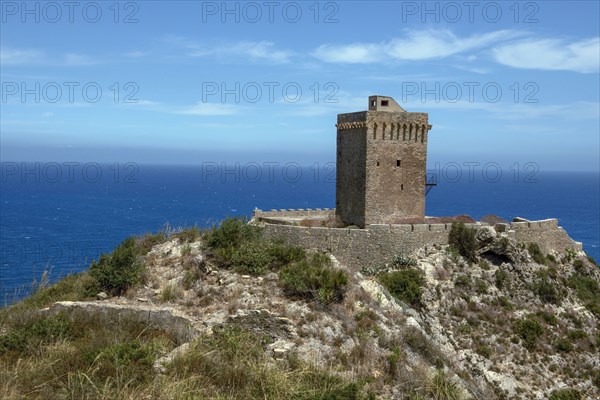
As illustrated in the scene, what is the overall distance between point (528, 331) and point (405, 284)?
5.88 meters

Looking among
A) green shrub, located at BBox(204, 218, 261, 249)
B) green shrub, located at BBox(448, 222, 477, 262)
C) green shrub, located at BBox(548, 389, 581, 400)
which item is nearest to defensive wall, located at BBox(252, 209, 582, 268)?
green shrub, located at BBox(448, 222, 477, 262)

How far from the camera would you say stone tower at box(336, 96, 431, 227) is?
91.7ft

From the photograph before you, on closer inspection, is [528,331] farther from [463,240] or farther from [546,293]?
[463,240]

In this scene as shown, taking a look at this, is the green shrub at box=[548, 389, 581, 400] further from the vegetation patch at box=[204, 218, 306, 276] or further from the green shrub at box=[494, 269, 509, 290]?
the vegetation patch at box=[204, 218, 306, 276]

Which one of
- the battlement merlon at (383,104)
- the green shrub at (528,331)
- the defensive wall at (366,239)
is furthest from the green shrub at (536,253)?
the battlement merlon at (383,104)

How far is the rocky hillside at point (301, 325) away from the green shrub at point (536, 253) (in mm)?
105

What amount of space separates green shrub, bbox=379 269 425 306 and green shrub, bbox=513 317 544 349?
4.63 meters

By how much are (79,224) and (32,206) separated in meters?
36.5

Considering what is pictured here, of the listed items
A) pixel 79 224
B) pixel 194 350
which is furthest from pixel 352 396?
pixel 79 224

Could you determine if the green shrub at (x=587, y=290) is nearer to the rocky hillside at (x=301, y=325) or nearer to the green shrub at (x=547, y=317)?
the rocky hillside at (x=301, y=325)

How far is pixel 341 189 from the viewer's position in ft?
99.9

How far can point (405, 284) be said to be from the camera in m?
24.0

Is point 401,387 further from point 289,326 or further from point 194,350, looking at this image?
point 194,350

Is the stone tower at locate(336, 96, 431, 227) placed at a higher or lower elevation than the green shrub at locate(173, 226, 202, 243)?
higher
